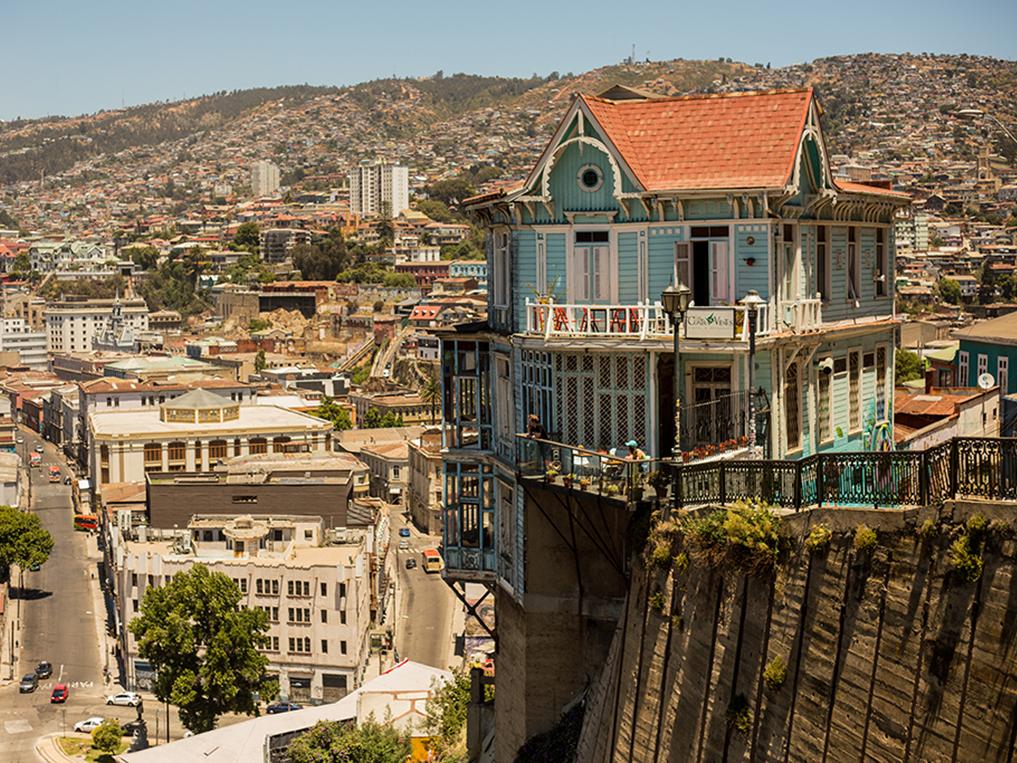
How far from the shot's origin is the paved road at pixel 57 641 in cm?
6794

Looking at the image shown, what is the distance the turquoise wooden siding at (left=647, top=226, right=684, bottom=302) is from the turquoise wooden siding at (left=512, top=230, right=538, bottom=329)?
7.05ft

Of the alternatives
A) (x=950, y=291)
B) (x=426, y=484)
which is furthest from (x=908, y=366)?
(x=950, y=291)

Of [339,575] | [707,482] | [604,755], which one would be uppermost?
[707,482]

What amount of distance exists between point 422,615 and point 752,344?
61.4 m

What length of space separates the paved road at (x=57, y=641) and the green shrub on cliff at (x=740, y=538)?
4911 centimetres

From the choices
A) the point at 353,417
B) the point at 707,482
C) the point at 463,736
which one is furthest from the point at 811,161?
the point at 353,417

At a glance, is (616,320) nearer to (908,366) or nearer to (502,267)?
(502,267)

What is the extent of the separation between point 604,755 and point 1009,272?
540ft

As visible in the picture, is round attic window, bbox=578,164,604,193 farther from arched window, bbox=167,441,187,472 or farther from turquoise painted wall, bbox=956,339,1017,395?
arched window, bbox=167,441,187,472

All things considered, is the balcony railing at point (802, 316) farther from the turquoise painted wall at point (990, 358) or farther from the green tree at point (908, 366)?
the green tree at point (908, 366)

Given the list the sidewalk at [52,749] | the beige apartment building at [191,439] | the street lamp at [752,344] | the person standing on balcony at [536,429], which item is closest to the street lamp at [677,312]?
the street lamp at [752,344]

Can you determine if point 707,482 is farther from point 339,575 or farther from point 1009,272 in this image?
point 1009,272

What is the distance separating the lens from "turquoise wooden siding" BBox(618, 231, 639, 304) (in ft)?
81.5

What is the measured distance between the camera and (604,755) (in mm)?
23062
